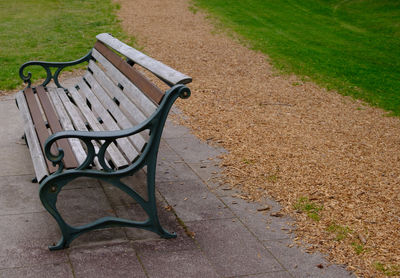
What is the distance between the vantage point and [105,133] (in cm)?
365

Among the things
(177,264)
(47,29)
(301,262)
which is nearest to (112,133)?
(177,264)

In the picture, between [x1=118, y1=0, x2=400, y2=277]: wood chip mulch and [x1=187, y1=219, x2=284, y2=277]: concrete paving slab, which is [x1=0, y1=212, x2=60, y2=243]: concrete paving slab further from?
[x1=118, y1=0, x2=400, y2=277]: wood chip mulch

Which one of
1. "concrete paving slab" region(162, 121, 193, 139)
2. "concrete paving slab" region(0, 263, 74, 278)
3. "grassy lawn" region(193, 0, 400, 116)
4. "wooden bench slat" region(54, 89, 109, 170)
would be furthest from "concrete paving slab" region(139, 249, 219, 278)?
"grassy lawn" region(193, 0, 400, 116)

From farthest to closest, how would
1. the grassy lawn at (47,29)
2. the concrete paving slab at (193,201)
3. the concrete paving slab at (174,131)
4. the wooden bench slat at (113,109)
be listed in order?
the grassy lawn at (47,29) < the concrete paving slab at (174,131) < the concrete paving slab at (193,201) < the wooden bench slat at (113,109)

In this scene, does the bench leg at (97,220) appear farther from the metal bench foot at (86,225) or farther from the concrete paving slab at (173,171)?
the concrete paving slab at (173,171)

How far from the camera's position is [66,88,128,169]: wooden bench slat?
4.06 m

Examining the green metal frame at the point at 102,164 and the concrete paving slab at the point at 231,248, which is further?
the concrete paving slab at the point at 231,248

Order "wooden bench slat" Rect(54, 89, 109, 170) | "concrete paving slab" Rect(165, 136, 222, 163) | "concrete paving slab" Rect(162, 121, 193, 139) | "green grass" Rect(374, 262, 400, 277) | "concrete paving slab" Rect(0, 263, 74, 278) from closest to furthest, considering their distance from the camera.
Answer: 1. "concrete paving slab" Rect(0, 263, 74, 278)
2. "green grass" Rect(374, 262, 400, 277)
3. "wooden bench slat" Rect(54, 89, 109, 170)
4. "concrete paving slab" Rect(165, 136, 222, 163)
5. "concrete paving slab" Rect(162, 121, 193, 139)

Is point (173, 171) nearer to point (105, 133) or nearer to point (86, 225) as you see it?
point (86, 225)

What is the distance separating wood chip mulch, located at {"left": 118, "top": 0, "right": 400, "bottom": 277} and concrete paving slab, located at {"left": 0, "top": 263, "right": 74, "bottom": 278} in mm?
1889

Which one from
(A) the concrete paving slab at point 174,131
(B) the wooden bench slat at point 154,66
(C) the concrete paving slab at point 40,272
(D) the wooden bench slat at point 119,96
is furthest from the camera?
(A) the concrete paving slab at point 174,131

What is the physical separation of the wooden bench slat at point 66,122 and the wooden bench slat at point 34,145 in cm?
26

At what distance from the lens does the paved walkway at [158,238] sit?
3.63 m

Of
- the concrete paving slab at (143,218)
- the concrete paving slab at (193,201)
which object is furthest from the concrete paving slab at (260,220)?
the concrete paving slab at (143,218)
